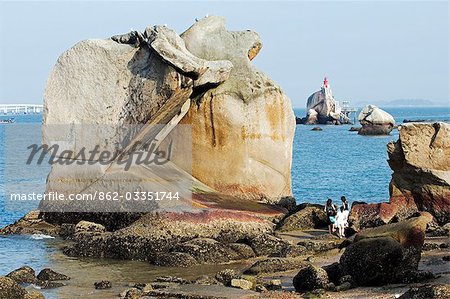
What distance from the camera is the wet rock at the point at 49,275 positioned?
21297mm

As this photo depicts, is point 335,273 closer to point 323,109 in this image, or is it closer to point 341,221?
point 341,221

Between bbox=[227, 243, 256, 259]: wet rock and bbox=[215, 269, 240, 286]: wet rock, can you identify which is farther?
bbox=[227, 243, 256, 259]: wet rock

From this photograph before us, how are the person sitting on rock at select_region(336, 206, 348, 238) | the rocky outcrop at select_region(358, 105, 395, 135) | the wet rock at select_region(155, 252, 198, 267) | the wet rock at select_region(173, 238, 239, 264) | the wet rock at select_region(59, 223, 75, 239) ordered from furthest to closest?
1. the rocky outcrop at select_region(358, 105, 395, 135)
2. the wet rock at select_region(59, 223, 75, 239)
3. the person sitting on rock at select_region(336, 206, 348, 238)
4. the wet rock at select_region(173, 238, 239, 264)
5. the wet rock at select_region(155, 252, 198, 267)

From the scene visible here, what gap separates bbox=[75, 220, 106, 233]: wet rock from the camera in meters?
27.2

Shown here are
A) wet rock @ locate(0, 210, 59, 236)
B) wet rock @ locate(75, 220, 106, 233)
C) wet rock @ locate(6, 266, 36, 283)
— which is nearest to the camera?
wet rock @ locate(6, 266, 36, 283)

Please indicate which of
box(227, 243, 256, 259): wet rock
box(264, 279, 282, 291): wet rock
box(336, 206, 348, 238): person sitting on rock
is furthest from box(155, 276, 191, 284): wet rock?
box(336, 206, 348, 238): person sitting on rock

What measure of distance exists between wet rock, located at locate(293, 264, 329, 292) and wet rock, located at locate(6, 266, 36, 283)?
6.63 metres

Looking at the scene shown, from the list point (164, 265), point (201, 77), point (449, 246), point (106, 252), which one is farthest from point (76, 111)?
point (449, 246)

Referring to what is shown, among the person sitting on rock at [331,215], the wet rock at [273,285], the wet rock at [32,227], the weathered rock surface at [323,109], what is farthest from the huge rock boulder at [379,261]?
the weathered rock surface at [323,109]

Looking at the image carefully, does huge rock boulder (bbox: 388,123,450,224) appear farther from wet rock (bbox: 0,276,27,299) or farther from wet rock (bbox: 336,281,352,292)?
wet rock (bbox: 0,276,27,299)

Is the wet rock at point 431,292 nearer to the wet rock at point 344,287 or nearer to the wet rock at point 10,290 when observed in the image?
the wet rock at point 344,287

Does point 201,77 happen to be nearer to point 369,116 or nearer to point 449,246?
point 449,246

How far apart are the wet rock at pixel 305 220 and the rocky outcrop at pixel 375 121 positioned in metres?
71.3

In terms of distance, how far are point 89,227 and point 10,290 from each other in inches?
359
